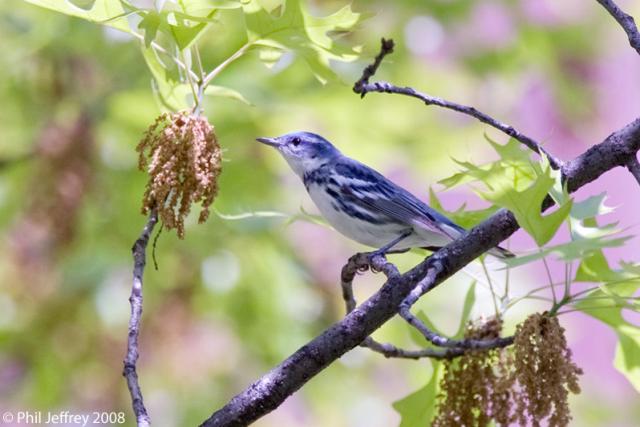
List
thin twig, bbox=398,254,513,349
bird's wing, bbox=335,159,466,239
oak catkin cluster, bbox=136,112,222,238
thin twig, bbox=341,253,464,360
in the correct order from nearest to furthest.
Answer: thin twig, bbox=398,254,513,349, oak catkin cluster, bbox=136,112,222,238, thin twig, bbox=341,253,464,360, bird's wing, bbox=335,159,466,239

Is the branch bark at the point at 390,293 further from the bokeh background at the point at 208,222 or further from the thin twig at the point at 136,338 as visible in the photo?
the bokeh background at the point at 208,222

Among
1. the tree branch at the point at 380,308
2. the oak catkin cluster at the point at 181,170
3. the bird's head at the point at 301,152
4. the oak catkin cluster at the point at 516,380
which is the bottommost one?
the oak catkin cluster at the point at 516,380

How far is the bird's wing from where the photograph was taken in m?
2.49

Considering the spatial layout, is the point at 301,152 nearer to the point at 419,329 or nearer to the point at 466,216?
the point at 466,216

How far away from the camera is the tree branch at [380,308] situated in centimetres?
152

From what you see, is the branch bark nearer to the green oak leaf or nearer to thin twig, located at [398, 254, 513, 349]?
thin twig, located at [398, 254, 513, 349]

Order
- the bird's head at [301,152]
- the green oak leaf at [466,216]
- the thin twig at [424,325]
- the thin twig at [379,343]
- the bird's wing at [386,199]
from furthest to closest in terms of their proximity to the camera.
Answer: the bird's head at [301,152]
the bird's wing at [386,199]
the green oak leaf at [466,216]
the thin twig at [379,343]
the thin twig at [424,325]

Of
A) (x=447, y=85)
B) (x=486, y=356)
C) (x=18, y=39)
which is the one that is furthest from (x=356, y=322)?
(x=447, y=85)

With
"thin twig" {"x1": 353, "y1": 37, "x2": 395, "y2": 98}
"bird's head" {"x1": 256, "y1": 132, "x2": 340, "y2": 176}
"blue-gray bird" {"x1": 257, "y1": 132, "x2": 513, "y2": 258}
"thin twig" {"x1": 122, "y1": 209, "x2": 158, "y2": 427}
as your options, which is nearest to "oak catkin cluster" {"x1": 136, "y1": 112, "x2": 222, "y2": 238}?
"thin twig" {"x1": 122, "y1": 209, "x2": 158, "y2": 427}

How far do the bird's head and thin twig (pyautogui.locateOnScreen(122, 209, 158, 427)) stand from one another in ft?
4.62

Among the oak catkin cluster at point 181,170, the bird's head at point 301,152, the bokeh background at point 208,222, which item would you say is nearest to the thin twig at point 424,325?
the oak catkin cluster at point 181,170

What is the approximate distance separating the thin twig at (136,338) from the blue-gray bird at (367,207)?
90 centimetres

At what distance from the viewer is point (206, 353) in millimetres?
3709

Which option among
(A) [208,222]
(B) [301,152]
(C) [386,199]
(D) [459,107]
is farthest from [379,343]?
(A) [208,222]
